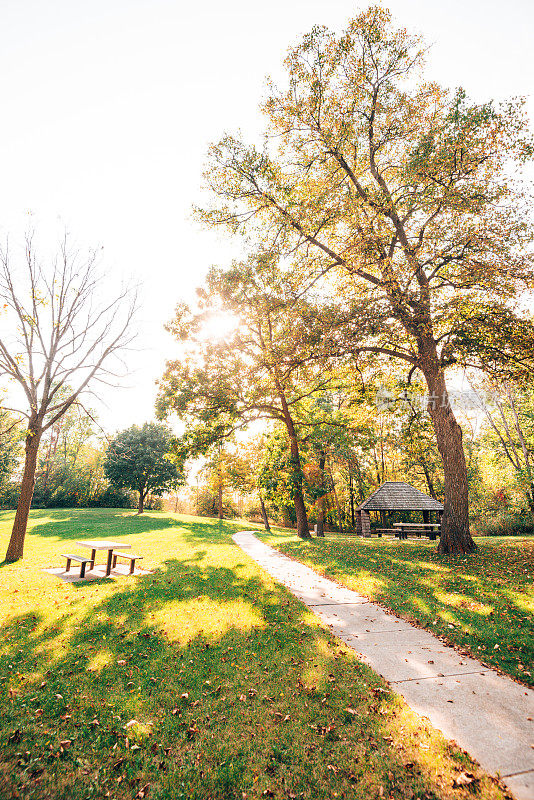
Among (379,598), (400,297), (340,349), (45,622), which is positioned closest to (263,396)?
(340,349)

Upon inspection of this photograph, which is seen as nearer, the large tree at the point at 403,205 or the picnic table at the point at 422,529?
the large tree at the point at 403,205

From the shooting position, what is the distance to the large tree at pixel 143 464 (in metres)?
32.6

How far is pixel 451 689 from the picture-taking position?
434 centimetres

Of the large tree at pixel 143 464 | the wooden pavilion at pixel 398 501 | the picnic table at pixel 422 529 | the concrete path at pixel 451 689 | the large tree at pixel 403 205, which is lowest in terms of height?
the picnic table at pixel 422 529

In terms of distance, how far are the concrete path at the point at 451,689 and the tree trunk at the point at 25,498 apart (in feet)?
37.0

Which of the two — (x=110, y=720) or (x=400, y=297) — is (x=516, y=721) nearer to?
(x=110, y=720)

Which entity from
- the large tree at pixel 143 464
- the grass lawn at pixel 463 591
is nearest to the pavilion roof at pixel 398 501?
the grass lawn at pixel 463 591

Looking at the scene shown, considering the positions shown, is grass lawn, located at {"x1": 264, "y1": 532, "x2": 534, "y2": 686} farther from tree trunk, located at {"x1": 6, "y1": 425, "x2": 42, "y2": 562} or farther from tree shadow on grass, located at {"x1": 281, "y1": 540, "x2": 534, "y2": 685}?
tree trunk, located at {"x1": 6, "y1": 425, "x2": 42, "y2": 562}

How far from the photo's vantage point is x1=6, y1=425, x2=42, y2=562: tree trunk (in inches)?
500

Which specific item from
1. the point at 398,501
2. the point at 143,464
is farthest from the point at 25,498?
the point at 143,464

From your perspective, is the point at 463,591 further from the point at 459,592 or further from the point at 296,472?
the point at 296,472

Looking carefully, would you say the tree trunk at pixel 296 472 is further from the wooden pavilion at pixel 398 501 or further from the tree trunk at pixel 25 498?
the tree trunk at pixel 25 498

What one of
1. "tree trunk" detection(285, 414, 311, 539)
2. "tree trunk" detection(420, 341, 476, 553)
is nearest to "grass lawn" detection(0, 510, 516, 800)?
"tree trunk" detection(420, 341, 476, 553)

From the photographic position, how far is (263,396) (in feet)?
55.3
